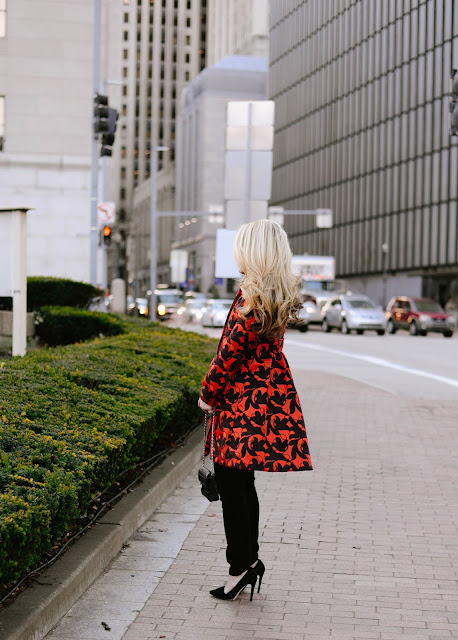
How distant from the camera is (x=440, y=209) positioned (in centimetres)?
7038

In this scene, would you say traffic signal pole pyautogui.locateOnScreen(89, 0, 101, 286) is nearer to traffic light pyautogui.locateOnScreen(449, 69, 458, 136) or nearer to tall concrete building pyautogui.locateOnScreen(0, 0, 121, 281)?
tall concrete building pyautogui.locateOnScreen(0, 0, 121, 281)

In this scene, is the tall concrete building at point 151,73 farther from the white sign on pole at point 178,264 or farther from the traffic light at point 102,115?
the traffic light at point 102,115

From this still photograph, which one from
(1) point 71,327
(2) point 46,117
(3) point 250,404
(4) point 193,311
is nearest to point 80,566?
(3) point 250,404

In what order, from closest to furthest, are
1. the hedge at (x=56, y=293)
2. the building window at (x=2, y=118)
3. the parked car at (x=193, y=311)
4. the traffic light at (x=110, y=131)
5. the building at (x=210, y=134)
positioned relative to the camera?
the hedge at (x=56, y=293)
the traffic light at (x=110, y=131)
the building window at (x=2, y=118)
the parked car at (x=193, y=311)
the building at (x=210, y=134)

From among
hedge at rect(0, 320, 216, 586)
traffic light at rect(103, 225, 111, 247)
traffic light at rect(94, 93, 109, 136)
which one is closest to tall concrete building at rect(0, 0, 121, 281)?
traffic light at rect(103, 225, 111, 247)

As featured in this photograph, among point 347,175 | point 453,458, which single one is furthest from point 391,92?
point 453,458

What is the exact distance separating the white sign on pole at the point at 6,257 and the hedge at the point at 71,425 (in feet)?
3.32

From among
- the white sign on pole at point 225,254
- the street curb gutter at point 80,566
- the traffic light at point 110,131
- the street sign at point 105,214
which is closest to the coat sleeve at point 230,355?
the street curb gutter at point 80,566

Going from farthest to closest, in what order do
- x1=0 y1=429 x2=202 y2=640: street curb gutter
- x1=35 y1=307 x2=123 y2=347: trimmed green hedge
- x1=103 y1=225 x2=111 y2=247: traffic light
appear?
1. x1=103 y1=225 x2=111 y2=247: traffic light
2. x1=35 y1=307 x2=123 y2=347: trimmed green hedge
3. x1=0 y1=429 x2=202 y2=640: street curb gutter

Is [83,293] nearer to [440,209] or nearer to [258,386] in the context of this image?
[258,386]

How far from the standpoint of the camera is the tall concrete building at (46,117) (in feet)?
86.3

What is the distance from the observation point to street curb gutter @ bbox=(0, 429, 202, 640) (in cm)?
407

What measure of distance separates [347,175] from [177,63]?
334ft

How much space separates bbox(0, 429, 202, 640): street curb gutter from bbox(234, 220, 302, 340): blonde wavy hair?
1.47m
